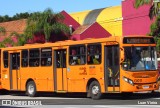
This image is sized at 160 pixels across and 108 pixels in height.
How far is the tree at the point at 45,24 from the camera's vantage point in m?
50.8

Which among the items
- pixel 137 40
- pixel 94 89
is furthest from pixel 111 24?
pixel 137 40

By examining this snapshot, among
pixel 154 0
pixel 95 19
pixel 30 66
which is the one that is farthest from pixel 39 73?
pixel 95 19

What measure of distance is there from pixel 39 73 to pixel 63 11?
115 ft

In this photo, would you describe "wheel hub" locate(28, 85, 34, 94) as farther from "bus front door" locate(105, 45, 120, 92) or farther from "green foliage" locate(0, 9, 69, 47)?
"green foliage" locate(0, 9, 69, 47)

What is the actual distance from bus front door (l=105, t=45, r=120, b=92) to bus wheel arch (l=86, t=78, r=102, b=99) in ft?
1.80

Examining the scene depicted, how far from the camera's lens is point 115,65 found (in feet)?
68.5

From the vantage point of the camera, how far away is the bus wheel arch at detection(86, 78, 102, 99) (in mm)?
21566

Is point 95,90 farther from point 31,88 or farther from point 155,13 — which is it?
point 155,13

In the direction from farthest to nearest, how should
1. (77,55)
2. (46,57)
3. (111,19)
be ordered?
1. (111,19)
2. (46,57)
3. (77,55)

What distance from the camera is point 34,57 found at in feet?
84.7

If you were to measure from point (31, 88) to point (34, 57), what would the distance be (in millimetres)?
1902

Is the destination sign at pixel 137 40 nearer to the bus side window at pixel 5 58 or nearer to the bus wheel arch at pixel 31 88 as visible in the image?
the bus wheel arch at pixel 31 88

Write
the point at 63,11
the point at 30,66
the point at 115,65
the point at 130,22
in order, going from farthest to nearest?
the point at 63,11 → the point at 130,22 → the point at 30,66 → the point at 115,65

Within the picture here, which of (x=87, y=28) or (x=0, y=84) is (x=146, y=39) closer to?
(x=0, y=84)
